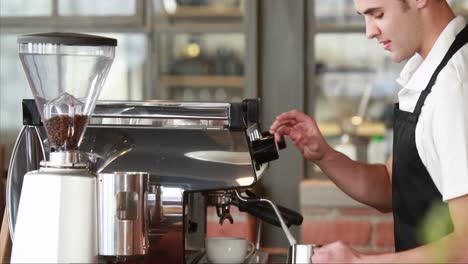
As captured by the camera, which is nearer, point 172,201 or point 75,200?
point 75,200

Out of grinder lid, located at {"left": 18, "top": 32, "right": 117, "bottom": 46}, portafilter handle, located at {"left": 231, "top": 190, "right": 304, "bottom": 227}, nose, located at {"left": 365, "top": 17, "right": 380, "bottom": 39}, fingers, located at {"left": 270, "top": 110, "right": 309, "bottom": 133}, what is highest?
nose, located at {"left": 365, "top": 17, "right": 380, "bottom": 39}

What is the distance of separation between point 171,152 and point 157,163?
0.03 meters

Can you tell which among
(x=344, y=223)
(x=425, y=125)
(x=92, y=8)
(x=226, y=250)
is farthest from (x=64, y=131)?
(x=92, y=8)

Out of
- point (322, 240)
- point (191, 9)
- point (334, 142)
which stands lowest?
point (322, 240)

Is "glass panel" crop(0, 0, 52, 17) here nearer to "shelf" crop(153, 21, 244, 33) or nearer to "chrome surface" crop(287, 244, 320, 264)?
"shelf" crop(153, 21, 244, 33)

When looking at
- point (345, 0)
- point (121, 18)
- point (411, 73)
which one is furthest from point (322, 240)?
point (411, 73)

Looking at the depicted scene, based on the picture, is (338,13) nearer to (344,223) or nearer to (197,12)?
(197,12)

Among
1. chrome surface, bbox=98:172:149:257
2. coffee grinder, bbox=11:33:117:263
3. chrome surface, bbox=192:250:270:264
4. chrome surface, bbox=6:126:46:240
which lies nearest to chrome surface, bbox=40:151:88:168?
coffee grinder, bbox=11:33:117:263

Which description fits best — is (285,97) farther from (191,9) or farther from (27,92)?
(27,92)

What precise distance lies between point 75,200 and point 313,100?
7.39 feet

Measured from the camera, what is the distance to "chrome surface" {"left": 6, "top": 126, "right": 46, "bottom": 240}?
183 centimetres

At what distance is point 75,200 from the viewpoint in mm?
1560

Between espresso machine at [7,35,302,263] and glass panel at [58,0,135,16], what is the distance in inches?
76.9

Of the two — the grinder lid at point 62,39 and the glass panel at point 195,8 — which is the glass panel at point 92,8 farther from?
the grinder lid at point 62,39
